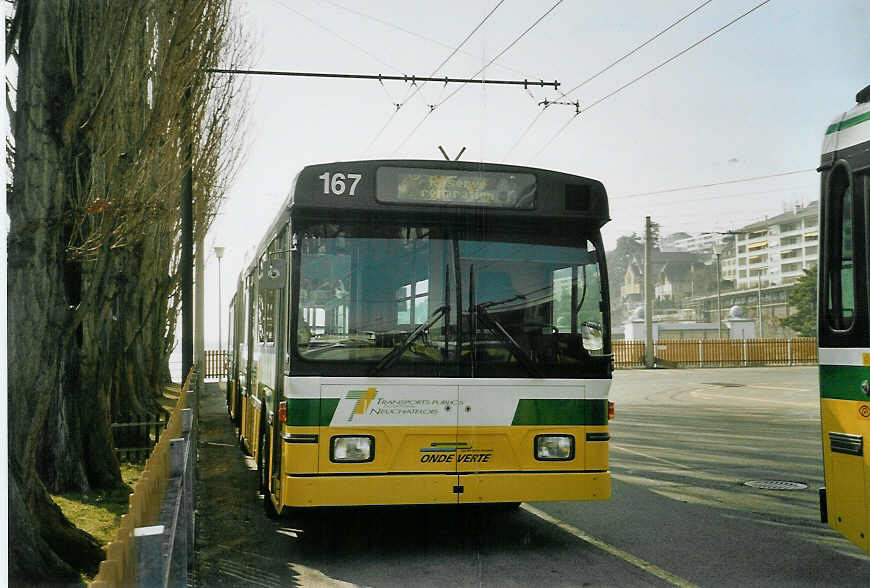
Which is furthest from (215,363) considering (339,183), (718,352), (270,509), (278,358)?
(339,183)

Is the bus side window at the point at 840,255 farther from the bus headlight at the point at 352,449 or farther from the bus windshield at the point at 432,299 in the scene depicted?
the bus headlight at the point at 352,449

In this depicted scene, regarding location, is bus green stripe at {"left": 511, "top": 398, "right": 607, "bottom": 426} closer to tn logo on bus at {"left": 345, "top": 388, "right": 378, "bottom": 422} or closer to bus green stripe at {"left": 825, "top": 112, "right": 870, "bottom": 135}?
tn logo on bus at {"left": 345, "top": 388, "right": 378, "bottom": 422}

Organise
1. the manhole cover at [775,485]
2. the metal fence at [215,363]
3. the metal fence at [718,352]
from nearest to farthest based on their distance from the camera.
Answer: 1. the manhole cover at [775,485]
2. the metal fence at [215,363]
3. the metal fence at [718,352]

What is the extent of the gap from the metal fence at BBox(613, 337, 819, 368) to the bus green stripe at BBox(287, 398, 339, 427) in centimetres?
3843

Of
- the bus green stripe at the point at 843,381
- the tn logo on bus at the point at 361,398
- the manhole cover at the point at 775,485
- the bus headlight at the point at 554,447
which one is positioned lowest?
the manhole cover at the point at 775,485

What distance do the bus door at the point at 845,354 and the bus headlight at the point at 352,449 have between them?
3167mm

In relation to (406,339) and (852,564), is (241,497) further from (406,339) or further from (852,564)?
(852,564)

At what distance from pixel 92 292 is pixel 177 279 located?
39.3 ft

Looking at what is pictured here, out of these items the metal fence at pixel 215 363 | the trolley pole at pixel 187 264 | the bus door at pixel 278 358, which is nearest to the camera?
the bus door at pixel 278 358

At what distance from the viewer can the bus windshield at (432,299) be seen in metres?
6.29

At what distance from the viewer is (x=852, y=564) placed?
6.21 m

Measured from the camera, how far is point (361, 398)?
6.22 meters

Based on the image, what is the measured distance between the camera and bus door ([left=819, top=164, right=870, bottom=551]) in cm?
556

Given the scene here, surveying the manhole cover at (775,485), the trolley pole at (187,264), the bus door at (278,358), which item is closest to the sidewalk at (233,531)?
the bus door at (278,358)
